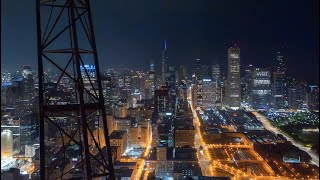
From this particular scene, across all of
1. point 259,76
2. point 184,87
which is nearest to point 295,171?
point 184,87

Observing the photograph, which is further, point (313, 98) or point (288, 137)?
point (313, 98)

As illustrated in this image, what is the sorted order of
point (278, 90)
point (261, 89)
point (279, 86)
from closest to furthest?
point (279, 86) < point (278, 90) < point (261, 89)

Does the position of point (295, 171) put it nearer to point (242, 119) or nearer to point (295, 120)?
point (295, 120)

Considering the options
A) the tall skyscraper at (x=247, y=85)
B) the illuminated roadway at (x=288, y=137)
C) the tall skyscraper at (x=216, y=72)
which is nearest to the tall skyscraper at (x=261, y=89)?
the tall skyscraper at (x=247, y=85)

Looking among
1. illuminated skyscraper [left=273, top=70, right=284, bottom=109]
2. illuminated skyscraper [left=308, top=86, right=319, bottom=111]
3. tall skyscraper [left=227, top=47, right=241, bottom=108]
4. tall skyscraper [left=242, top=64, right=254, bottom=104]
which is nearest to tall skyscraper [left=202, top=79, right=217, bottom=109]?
tall skyscraper [left=227, top=47, right=241, bottom=108]

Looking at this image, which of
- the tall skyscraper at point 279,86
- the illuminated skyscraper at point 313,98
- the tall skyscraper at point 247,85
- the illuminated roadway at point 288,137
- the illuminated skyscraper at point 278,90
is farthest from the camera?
the tall skyscraper at point 247,85

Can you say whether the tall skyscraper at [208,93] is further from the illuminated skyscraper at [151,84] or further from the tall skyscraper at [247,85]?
the illuminated skyscraper at [151,84]

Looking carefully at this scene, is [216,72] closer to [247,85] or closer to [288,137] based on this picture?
[247,85]

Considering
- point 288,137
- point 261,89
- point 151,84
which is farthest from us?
point 261,89

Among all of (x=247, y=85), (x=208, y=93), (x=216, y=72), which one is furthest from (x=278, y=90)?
(x=208, y=93)

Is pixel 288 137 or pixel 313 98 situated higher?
pixel 313 98

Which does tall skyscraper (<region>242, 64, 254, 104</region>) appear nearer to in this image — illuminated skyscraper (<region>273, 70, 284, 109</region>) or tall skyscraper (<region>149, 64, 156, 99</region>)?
illuminated skyscraper (<region>273, 70, 284, 109</region>)
